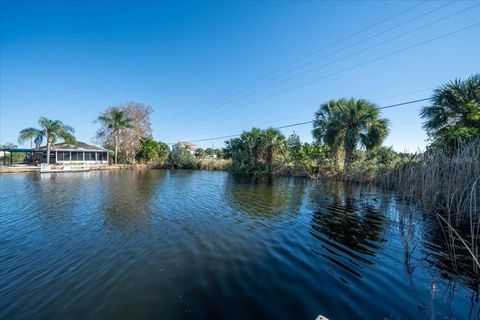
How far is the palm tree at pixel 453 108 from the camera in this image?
37.1 ft

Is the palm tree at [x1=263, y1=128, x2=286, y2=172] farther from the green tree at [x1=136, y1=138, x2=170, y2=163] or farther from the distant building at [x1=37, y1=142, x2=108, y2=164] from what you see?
the distant building at [x1=37, y1=142, x2=108, y2=164]

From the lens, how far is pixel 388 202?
36.0ft

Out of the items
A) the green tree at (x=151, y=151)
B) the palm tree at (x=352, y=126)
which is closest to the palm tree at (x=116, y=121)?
the green tree at (x=151, y=151)

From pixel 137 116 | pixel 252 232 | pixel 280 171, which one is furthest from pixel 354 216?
pixel 137 116

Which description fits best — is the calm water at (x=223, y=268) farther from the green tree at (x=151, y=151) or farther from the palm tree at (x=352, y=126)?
the green tree at (x=151, y=151)

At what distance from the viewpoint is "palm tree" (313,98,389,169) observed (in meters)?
18.3

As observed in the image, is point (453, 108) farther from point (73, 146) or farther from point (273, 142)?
point (73, 146)

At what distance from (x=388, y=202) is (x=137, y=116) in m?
43.5

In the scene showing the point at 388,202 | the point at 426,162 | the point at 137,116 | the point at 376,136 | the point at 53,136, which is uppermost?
the point at 137,116

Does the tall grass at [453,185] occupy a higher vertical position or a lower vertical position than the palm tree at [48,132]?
lower

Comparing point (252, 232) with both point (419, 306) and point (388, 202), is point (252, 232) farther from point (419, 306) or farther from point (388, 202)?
point (388, 202)

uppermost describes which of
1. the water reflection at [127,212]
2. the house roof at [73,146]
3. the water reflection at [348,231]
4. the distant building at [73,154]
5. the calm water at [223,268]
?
the house roof at [73,146]

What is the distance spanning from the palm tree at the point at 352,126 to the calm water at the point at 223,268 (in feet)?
40.2

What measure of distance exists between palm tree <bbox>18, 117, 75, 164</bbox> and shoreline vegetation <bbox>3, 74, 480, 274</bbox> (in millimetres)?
95
